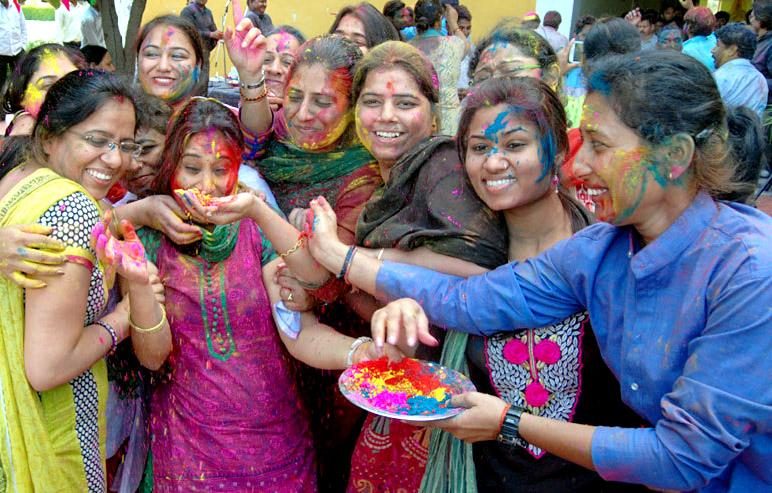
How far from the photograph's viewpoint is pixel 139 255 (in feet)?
6.92

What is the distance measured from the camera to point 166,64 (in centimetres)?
319

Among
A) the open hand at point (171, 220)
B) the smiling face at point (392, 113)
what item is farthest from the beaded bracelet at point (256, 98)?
the open hand at point (171, 220)

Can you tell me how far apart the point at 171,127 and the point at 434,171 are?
0.97m

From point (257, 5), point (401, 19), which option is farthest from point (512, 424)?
point (257, 5)

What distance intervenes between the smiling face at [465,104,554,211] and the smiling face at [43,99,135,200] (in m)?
1.16

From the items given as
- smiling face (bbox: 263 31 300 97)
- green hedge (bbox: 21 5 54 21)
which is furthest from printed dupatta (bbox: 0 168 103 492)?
green hedge (bbox: 21 5 54 21)

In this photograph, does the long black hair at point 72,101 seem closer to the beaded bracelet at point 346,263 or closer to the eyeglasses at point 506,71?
the beaded bracelet at point 346,263

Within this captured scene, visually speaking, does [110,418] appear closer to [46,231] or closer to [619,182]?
[46,231]

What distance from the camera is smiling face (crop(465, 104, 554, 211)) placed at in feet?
6.89

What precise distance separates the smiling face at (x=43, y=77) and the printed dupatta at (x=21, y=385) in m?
1.21

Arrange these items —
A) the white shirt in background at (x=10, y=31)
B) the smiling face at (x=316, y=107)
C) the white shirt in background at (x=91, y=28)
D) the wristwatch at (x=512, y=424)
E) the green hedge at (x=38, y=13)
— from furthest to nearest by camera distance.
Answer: the green hedge at (x=38, y=13) < the white shirt in background at (x=91, y=28) < the white shirt in background at (x=10, y=31) < the smiling face at (x=316, y=107) < the wristwatch at (x=512, y=424)

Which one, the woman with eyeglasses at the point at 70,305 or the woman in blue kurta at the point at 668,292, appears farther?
the woman with eyeglasses at the point at 70,305

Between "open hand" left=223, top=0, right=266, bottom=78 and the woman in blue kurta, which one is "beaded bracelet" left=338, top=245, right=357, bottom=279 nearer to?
the woman in blue kurta

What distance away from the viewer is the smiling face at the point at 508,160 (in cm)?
210
